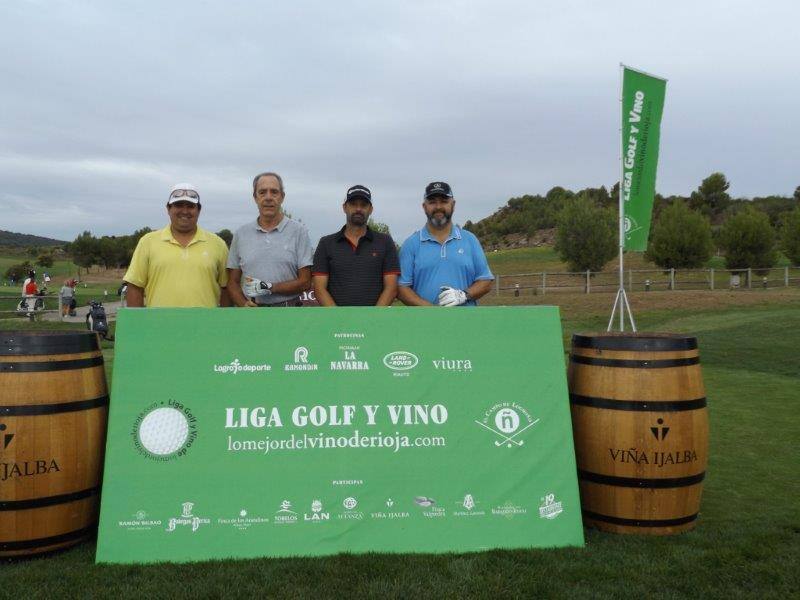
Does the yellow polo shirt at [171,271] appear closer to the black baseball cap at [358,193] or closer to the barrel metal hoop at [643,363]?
the black baseball cap at [358,193]

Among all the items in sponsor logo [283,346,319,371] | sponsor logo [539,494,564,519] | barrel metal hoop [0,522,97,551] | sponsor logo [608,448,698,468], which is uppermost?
sponsor logo [283,346,319,371]

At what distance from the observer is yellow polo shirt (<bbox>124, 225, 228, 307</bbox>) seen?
4367mm

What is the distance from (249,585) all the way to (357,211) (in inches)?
99.5

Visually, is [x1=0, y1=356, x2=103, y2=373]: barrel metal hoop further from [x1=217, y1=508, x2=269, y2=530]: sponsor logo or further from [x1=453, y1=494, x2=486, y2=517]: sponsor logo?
[x1=453, y1=494, x2=486, y2=517]: sponsor logo

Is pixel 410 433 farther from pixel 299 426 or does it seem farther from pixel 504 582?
pixel 504 582

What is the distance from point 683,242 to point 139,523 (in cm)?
4448

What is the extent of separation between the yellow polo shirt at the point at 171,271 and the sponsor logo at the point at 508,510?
2.31 metres

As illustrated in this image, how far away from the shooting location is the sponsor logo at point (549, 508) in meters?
3.43

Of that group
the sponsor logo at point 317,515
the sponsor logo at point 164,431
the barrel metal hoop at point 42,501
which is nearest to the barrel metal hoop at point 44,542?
the barrel metal hoop at point 42,501

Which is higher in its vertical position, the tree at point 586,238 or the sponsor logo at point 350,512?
the tree at point 586,238

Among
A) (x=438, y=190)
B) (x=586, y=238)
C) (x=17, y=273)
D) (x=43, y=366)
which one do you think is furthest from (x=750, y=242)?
(x=17, y=273)

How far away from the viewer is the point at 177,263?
4.39 metres

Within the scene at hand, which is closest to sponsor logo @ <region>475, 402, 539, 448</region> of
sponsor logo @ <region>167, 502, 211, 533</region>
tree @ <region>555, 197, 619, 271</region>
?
sponsor logo @ <region>167, 502, 211, 533</region>

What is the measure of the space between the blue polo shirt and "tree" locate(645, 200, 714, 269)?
138 feet
